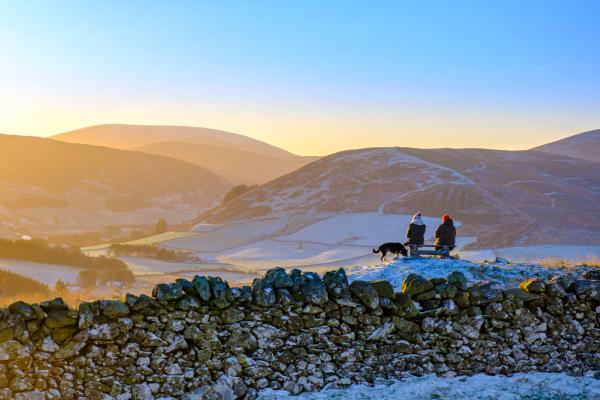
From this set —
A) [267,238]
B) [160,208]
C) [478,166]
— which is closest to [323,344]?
[267,238]

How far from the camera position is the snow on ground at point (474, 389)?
9.50 metres

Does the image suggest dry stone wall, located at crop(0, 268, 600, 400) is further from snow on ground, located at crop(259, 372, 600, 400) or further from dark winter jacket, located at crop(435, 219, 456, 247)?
dark winter jacket, located at crop(435, 219, 456, 247)

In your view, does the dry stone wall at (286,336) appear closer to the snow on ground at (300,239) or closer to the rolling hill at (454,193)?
the snow on ground at (300,239)

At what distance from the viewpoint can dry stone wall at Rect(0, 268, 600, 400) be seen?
8758 millimetres

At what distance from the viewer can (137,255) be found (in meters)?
61.6

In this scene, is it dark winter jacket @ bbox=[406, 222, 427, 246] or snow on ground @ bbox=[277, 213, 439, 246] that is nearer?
dark winter jacket @ bbox=[406, 222, 427, 246]

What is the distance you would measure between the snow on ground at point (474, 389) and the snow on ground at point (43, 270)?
1284 inches

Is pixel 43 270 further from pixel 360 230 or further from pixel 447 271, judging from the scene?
pixel 360 230

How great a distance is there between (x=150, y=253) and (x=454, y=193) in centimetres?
4857

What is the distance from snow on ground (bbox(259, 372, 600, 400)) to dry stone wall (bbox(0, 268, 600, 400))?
0.17 metres

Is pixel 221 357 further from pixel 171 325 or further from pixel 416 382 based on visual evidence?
pixel 416 382

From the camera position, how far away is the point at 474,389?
32.1 ft

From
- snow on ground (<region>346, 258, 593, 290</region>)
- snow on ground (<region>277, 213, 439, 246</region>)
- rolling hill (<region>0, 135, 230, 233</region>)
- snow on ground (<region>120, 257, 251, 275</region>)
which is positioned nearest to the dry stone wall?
snow on ground (<region>346, 258, 593, 290</region>)

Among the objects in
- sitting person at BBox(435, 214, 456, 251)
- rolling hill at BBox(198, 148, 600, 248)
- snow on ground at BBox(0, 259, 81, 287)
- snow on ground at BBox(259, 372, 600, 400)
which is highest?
rolling hill at BBox(198, 148, 600, 248)
